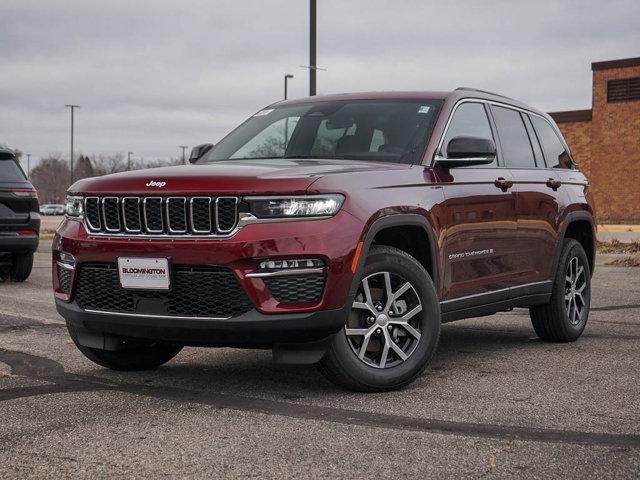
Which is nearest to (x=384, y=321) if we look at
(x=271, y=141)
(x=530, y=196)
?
(x=271, y=141)

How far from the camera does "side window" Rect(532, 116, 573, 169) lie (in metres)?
7.80

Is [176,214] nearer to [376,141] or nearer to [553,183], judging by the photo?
[376,141]

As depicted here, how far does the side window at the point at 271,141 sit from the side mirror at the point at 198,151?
465 millimetres

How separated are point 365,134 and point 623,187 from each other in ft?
101

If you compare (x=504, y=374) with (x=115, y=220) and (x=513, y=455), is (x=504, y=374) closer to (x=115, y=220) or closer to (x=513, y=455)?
(x=513, y=455)

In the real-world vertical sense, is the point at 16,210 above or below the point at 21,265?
above

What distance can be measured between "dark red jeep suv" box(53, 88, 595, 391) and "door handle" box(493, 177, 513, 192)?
1 centimetres

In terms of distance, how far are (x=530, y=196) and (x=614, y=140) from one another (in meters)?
29.7

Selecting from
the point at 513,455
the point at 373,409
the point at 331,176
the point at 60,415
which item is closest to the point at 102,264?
the point at 60,415

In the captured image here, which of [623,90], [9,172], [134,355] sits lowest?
[134,355]

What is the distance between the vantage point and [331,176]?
5.07 m

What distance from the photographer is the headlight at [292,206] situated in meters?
4.91

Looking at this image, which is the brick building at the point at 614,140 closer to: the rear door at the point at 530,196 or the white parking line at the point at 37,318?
the rear door at the point at 530,196

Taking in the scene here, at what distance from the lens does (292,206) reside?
16.2 ft
